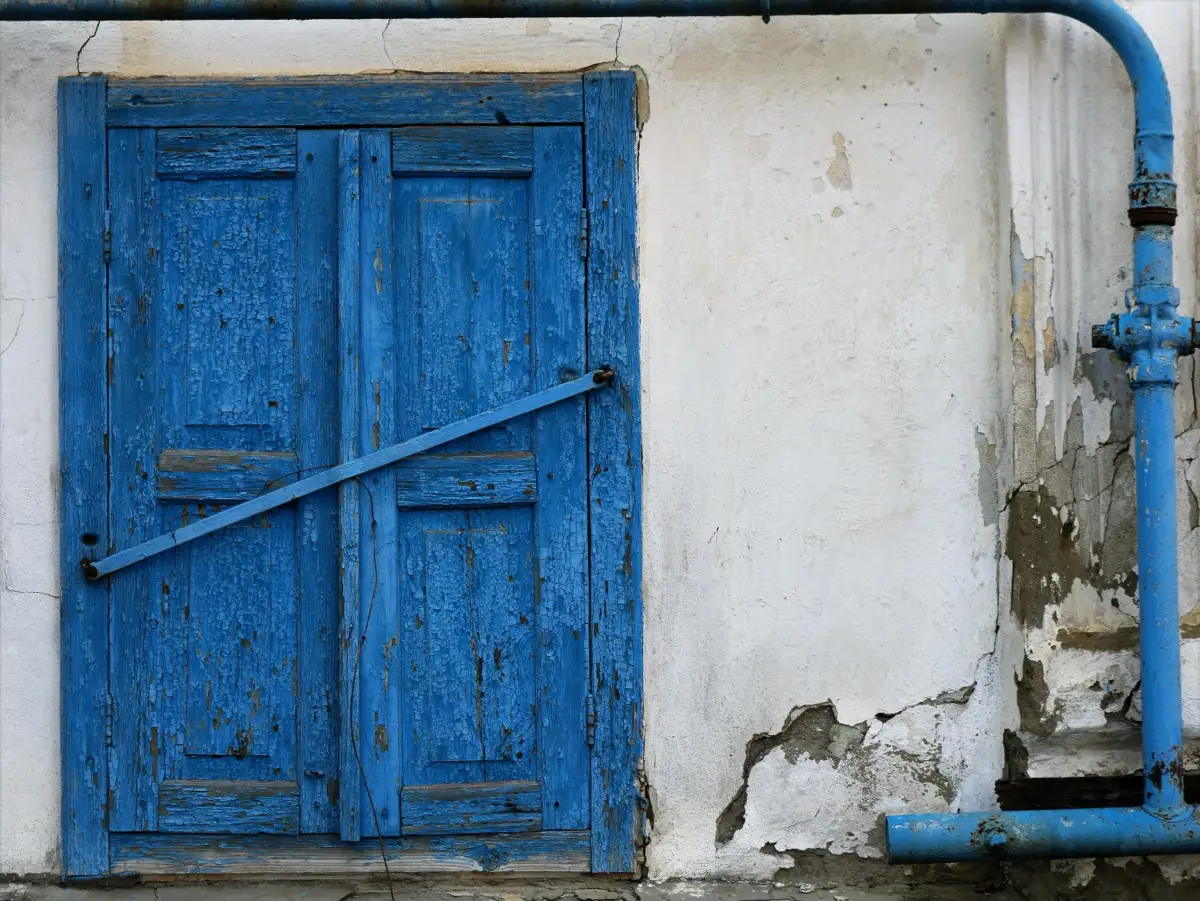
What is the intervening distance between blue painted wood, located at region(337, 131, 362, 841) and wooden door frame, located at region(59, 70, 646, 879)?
0.14 meters

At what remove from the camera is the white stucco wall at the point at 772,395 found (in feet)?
8.54

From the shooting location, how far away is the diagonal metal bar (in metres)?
2.56

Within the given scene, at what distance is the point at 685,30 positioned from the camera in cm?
261

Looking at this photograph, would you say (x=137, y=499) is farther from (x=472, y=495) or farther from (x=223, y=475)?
(x=472, y=495)

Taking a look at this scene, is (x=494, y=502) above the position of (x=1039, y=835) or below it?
above

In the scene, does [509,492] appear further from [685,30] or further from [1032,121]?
[1032,121]

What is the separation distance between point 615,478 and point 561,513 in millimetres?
156

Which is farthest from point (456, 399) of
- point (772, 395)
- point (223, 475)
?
point (772, 395)

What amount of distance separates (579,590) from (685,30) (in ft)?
4.57

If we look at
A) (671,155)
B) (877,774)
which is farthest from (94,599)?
(877,774)

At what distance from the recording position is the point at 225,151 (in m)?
2.59

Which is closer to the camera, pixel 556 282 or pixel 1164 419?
pixel 1164 419

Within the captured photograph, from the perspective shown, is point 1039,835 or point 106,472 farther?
point 106,472

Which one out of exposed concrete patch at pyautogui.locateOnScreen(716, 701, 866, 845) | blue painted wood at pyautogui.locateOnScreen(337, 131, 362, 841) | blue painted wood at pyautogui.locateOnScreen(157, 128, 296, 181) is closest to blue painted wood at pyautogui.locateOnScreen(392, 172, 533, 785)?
blue painted wood at pyautogui.locateOnScreen(337, 131, 362, 841)
